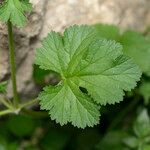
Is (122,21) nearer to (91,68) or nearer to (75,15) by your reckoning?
(75,15)

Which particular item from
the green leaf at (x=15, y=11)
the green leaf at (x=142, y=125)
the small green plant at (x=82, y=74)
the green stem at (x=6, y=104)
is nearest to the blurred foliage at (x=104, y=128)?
the green leaf at (x=142, y=125)

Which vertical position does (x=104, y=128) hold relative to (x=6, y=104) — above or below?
below

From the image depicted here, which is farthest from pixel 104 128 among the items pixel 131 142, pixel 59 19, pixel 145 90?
pixel 59 19

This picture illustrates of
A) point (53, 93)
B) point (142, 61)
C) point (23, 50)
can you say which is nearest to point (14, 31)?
point (23, 50)

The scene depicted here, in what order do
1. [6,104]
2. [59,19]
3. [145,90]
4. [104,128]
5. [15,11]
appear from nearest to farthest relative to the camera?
[15,11], [6,104], [59,19], [145,90], [104,128]

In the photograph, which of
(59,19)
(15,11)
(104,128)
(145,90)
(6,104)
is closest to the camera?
(15,11)

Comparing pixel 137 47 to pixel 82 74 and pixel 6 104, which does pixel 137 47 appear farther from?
pixel 6 104
